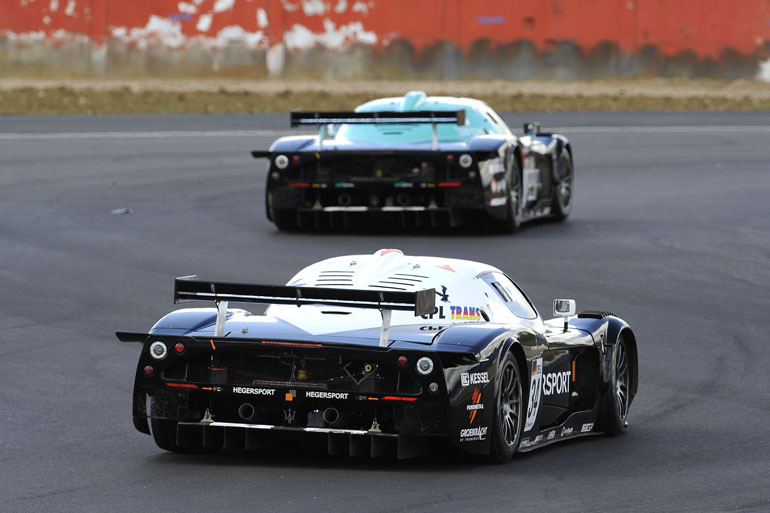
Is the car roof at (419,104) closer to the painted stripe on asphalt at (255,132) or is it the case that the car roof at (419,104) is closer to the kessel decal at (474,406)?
the kessel decal at (474,406)

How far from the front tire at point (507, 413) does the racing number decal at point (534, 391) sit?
15 cm

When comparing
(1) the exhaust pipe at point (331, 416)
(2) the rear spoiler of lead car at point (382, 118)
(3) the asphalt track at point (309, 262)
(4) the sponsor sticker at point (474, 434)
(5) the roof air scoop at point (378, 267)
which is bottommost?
(3) the asphalt track at point (309, 262)

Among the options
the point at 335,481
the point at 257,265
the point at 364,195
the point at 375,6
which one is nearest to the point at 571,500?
the point at 335,481

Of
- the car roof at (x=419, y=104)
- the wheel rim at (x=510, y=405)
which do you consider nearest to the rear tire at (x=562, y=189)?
the car roof at (x=419, y=104)

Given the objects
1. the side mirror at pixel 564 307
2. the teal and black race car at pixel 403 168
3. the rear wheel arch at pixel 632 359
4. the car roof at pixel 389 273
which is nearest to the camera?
the car roof at pixel 389 273

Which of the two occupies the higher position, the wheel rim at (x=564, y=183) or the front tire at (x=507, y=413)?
the front tire at (x=507, y=413)

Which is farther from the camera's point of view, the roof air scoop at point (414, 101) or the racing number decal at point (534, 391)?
the roof air scoop at point (414, 101)

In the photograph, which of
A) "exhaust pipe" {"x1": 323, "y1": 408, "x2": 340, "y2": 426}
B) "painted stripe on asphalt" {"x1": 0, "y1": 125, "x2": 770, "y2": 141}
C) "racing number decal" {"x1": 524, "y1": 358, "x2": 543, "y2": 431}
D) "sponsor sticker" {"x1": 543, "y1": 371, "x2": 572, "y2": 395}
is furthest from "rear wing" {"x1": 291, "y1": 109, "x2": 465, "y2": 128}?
"painted stripe on asphalt" {"x1": 0, "y1": 125, "x2": 770, "y2": 141}

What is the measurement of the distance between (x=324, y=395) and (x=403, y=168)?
10.1 metres

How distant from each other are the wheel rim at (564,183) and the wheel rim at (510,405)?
12.0m

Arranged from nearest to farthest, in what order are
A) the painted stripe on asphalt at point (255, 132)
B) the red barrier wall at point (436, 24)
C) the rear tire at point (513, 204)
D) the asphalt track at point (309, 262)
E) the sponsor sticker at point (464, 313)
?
the asphalt track at point (309, 262) → the sponsor sticker at point (464, 313) → the rear tire at point (513, 204) → the painted stripe on asphalt at point (255, 132) → the red barrier wall at point (436, 24)

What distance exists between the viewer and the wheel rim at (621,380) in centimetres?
989

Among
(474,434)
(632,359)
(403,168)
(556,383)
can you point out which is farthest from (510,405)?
(403,168)

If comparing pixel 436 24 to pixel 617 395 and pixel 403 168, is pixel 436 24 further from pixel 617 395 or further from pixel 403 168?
pixel 617 395
